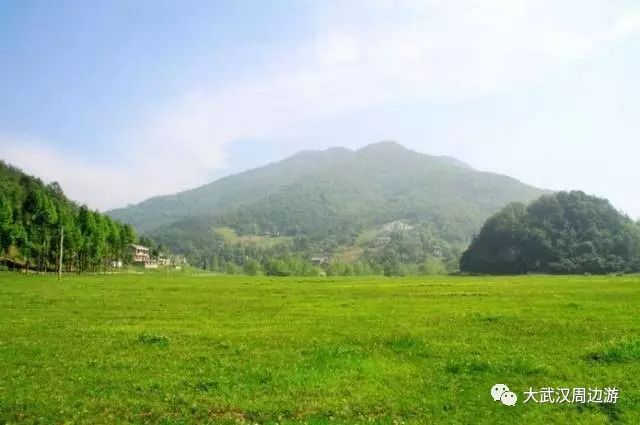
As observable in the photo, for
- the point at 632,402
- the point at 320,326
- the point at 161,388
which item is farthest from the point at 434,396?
the point at 320,326

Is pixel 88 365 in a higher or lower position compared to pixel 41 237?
lower

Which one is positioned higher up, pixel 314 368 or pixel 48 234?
pixel 48 234

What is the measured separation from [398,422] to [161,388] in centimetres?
828

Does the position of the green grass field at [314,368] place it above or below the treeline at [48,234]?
below

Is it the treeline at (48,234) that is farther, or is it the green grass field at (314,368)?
the treeline at (48,234)

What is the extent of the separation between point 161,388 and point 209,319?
2020 centimetres

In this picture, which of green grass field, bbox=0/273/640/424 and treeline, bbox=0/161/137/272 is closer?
green grass field, bbox=0/273/640/424

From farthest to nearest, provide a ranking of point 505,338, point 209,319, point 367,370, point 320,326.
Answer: point 209,319
point 320,326
point 505,338
point 367,370

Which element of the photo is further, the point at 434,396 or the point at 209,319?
the point at 209,319

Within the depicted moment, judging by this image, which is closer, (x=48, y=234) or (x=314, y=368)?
(x=314, y=368)

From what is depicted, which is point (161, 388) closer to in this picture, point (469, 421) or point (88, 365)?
point (88, 365)

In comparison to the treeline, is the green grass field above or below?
below

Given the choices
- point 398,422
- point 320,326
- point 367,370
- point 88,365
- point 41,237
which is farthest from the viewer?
point 41,237

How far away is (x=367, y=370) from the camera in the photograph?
20.0 meters
